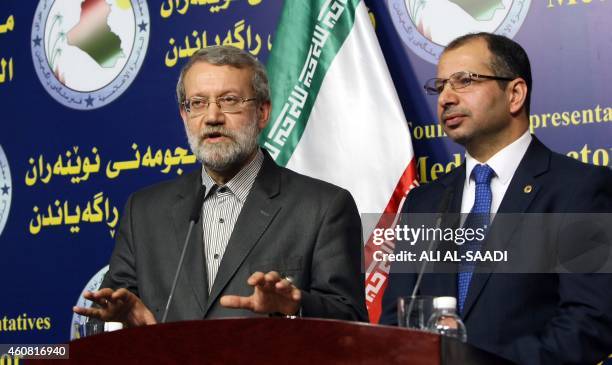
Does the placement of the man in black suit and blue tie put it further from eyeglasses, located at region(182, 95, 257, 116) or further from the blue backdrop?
the blue backdrop

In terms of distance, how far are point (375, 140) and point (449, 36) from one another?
575 millimetres

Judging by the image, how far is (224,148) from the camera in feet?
11.3

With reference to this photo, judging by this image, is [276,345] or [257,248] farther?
[257,248]

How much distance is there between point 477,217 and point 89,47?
2837 mm

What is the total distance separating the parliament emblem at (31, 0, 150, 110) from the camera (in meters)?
5.25

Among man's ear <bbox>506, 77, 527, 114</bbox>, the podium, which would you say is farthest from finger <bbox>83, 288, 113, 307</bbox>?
man's ear <bbox>506, 77, 527, 114</bbox>

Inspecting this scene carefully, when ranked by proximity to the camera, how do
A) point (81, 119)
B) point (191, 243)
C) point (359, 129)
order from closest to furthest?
point (191, 243) < point (359, 129) < point (81, 119)

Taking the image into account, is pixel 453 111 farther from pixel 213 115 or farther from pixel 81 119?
pixel 81 119

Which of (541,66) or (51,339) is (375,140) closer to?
(541,66)

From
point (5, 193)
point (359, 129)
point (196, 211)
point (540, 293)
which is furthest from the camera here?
point (5, 193)

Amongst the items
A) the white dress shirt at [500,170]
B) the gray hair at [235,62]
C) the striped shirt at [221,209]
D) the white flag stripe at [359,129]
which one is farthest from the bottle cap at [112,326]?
the white flag stripe at [359,129]

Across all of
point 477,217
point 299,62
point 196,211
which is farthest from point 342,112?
point 196,211

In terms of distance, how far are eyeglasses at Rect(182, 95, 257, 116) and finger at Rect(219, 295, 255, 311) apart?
1.25 meters

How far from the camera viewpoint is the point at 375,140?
423 cm
